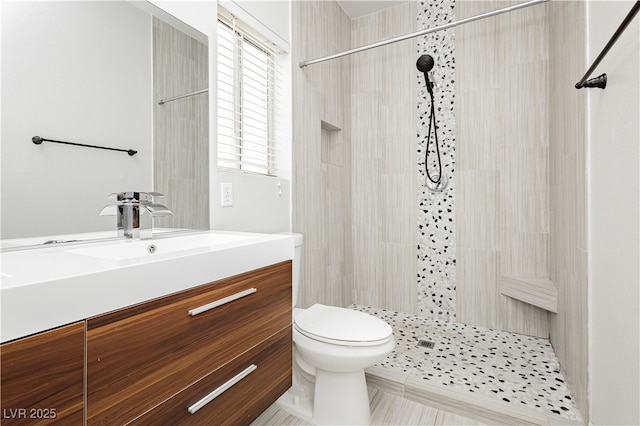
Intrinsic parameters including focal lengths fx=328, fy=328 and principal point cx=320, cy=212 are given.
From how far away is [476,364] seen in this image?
1.93 m

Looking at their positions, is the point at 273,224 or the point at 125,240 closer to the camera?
the point at 125,240

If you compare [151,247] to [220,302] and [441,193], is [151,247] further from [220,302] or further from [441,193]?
[441,193]

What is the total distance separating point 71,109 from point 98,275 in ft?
2.46

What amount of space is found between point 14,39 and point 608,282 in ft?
6.69

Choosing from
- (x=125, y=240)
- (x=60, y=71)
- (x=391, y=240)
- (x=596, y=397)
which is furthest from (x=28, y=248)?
(x=391, y=240)

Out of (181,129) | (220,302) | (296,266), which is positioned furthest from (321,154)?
(220,302)

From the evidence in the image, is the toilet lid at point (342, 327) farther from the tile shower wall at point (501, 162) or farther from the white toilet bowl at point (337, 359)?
the tile shower wall at point (501, 162)

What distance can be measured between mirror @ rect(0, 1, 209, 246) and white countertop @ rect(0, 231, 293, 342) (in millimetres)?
146

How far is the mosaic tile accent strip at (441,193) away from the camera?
2576 millimetres

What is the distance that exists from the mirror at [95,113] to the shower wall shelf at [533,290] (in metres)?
2.05

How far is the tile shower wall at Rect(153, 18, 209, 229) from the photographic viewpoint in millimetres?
1379

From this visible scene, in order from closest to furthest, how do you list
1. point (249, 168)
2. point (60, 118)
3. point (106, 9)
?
point (60, 118), point (106, 9), point (249, 168)

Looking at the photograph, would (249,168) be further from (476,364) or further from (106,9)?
(476,364)

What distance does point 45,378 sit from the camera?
585 mm
